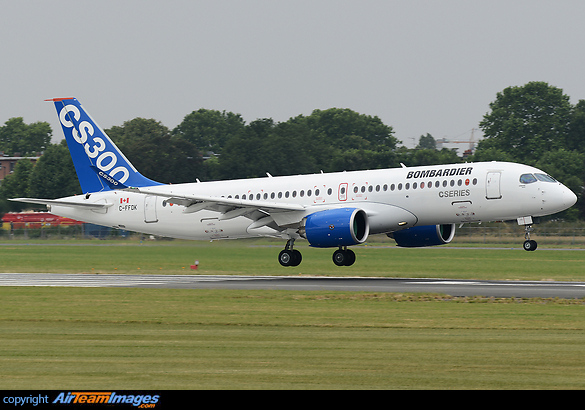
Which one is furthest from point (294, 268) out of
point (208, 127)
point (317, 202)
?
point (208, 127)

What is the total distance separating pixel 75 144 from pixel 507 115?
8627 centimetres

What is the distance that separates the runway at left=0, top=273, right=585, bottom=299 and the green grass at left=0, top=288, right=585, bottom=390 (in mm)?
2967

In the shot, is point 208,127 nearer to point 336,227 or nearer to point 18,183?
point 18,183

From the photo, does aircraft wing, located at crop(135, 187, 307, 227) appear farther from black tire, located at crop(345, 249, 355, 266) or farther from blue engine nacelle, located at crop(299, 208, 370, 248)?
black tire, located at crop(345, 249, 355, 266)

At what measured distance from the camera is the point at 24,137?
177 metres

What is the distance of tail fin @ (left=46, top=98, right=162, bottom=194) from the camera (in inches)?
1650

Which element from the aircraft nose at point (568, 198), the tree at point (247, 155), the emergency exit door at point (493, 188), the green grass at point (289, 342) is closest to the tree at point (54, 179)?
the tree at point (247, 155)

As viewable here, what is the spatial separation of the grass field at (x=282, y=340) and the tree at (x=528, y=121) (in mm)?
89554

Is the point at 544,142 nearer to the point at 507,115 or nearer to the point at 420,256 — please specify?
the point at 507,115

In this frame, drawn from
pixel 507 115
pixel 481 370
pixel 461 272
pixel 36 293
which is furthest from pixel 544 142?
pixel 481 370

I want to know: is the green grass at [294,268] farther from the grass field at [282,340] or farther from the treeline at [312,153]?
the treeline at [312,153]

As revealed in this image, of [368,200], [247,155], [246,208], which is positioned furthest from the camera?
[247,155]

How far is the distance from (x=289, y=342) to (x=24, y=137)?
171809 mm
